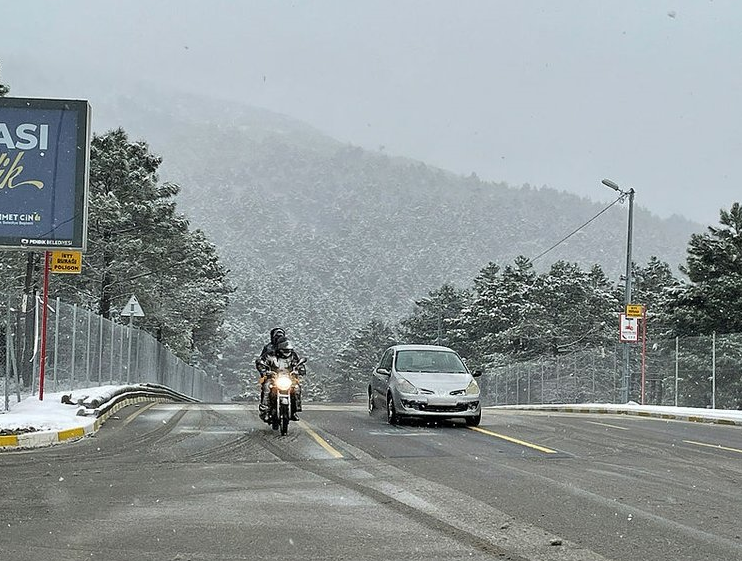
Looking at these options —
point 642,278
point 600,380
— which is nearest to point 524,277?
point 642,278

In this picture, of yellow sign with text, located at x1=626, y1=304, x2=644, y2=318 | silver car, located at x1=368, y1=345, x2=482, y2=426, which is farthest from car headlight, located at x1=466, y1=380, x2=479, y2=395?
yellow sign with text, located at x1=626, y1=304, x2=644, y2=318

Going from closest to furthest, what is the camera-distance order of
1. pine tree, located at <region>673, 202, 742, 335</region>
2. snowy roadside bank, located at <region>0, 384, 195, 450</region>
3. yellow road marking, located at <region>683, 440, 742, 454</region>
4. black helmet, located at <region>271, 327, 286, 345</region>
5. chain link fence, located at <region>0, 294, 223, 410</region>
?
snowy roadside bank, located at <region>0, 384, 195, 450</region> < yellow road marking, located at <region>683, 440, 742, 454</region> < black helmet, located at <region>271, 327, 286, 345</region> < chain link fence, located at <region>0, 294, 223, 410</region> < pine tree, located at <region>673, 202, 742, 335</region>

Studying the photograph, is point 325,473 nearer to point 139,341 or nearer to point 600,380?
point 139,341

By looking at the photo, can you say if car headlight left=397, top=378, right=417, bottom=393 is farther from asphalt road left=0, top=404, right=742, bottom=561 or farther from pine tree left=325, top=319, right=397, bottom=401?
pine tree left=325, top=319, right=397, bottom=401

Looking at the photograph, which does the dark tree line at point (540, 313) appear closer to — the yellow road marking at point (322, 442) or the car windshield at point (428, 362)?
the car windshield at point (428, 362)

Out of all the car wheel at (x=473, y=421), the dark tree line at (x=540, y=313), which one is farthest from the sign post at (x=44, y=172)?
the dark tree line at (x=540, y=313)

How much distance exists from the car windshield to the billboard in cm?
642

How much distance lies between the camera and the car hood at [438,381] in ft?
55.9

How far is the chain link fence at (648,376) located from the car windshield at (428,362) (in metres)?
16.1

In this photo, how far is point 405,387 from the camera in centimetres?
1711

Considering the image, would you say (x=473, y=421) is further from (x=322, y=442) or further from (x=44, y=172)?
(x=44, y=172)

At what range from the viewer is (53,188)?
59.4 feet

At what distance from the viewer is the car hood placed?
A: 671 inches

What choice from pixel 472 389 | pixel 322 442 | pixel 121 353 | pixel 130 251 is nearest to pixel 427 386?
pixel 472 389
